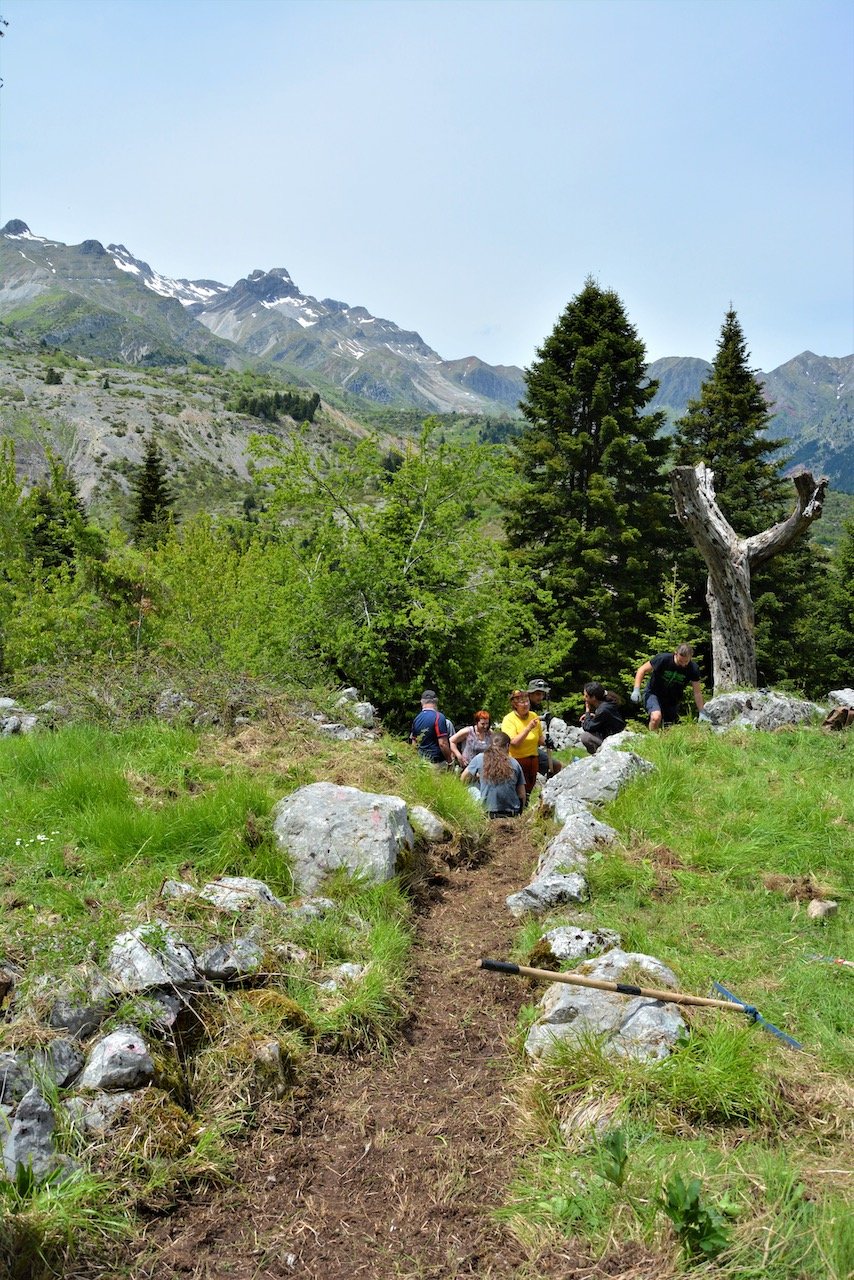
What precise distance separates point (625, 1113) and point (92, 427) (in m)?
132

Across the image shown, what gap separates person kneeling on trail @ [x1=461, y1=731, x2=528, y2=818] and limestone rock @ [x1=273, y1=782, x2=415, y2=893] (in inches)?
86.4

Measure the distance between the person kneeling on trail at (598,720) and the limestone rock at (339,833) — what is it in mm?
4555

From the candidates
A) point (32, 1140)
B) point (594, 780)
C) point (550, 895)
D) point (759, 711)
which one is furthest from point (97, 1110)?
point (759, 711)

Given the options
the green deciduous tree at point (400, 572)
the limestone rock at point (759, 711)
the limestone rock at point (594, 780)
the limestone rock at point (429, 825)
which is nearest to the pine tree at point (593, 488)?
the green deciduous tree at point (400, 572)

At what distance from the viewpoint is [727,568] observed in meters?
12.2

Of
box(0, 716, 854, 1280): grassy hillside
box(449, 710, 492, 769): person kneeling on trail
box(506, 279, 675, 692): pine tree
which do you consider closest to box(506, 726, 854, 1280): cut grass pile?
box(0, 716, 854, 1280): grassy hillside

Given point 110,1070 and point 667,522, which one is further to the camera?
point 667,522

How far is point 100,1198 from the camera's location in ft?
8.93

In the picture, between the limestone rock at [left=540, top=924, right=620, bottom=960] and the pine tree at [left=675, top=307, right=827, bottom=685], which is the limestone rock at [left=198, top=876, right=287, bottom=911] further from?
the pine tree at [left=675, top=307, right=827, bottom=685]

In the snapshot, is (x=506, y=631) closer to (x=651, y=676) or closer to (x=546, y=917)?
(x=651, y=676)

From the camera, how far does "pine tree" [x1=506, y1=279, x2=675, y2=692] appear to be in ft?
69.3

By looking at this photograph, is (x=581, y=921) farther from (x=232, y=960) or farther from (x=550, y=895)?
(x=232, y=960)

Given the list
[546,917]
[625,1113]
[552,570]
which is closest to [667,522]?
[552,570]

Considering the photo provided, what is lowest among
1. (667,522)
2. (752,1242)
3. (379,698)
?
(379,698)
